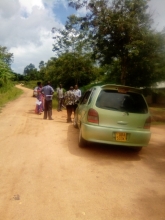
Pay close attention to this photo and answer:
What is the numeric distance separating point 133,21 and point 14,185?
1135 centimetres

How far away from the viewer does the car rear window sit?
5797mm

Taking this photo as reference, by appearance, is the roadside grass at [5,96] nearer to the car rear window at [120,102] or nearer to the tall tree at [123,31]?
the tall tree at [123,31]

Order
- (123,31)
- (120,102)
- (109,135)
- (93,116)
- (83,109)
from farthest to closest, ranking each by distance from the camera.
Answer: (123,31)
(83,109)
(120,102)
(93,116)
(109,135)

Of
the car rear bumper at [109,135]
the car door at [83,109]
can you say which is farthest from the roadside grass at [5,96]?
the car rear bumper at [109,135]

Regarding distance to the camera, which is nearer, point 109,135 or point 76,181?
point 76,181

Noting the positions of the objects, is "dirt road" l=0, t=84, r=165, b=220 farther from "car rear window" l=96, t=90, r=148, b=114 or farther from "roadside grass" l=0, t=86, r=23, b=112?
"roadside grass" l=0, t=86, r=23, b=112

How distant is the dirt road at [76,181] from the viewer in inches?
130

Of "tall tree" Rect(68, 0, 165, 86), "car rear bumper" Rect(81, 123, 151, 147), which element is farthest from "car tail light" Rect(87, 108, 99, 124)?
"tall tree" Rect(68, 0, 165, 86)

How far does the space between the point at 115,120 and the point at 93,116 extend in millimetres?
537

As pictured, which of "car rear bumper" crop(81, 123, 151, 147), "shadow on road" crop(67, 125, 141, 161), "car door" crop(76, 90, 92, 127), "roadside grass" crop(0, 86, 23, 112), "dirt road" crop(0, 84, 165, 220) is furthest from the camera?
"roadside grass" crop(0, 86, 23, 112)

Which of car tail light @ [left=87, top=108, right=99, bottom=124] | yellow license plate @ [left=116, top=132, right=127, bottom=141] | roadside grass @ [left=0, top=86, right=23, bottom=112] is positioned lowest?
roadside grass @ [left=0, top=86, right=23, bottom=112]

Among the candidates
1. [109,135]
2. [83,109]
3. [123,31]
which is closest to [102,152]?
[109,135]

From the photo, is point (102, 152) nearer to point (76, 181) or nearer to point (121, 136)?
point (121, 136)

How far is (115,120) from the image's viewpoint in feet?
18.6
